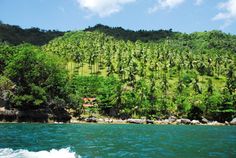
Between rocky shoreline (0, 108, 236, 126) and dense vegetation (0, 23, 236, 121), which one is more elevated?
dense vegetation (0, 23, 236, 121)

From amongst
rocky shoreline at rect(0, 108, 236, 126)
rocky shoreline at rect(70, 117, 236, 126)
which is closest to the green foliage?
rocky shoreline at rect(0, 108, 236, 126)

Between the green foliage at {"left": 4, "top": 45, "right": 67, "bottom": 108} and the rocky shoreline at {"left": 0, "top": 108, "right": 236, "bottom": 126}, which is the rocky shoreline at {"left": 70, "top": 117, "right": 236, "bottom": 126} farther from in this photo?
the green foliage at {"left": 4, "top": 45, "right": 67, "bottom": 108}

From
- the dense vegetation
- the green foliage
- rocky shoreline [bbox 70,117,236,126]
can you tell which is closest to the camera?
the green foliage

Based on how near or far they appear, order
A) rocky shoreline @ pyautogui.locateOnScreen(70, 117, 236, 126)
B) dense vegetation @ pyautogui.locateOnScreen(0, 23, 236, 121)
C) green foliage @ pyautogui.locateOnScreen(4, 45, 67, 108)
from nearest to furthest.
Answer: green foliage @ pyautogui.locateOnScreen(4, 45, 67, 108), dense vegetation @ pyautogui.locateOnScreen(0, 23, 236, 121), rocky shoreline @ pyautogui.locateOnScreen(70, 117, 236, 126)

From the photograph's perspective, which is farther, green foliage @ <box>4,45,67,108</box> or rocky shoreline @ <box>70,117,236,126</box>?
rocky shoreline @ <box>70,117,236,126</box>

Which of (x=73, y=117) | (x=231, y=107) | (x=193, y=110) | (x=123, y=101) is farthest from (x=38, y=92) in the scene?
(x=231, y=107)

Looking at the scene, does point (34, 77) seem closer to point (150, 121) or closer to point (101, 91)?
point (101, 91)

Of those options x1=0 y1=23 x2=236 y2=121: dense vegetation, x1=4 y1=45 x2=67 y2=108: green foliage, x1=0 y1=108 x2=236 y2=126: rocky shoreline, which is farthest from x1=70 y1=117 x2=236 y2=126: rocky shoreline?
x1=4 y1=45 x2=67 y2=108: green foliage

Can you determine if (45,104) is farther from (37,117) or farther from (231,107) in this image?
(231,107)

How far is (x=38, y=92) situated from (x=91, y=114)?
31028 millimetres

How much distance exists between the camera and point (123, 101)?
15962 centimetres

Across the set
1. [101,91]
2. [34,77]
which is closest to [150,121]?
[101,91]

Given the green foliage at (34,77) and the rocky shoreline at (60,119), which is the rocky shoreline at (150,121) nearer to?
the rocky shoreline at (60,119)

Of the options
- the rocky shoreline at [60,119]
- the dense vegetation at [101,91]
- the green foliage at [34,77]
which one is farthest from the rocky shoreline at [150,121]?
the green foliage at [34,77]
